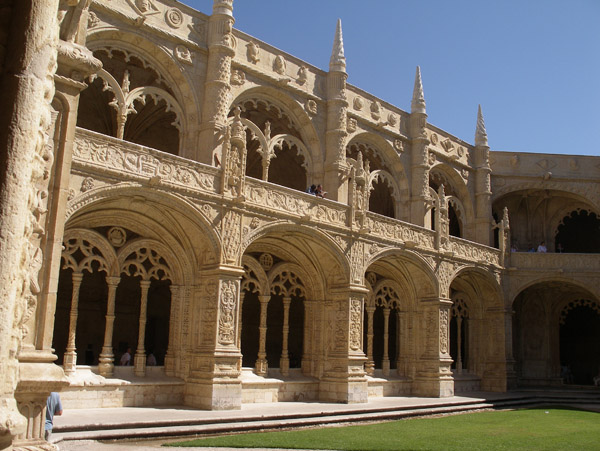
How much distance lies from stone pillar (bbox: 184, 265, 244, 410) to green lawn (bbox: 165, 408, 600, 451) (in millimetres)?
2444

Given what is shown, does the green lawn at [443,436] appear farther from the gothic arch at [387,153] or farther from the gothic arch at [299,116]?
the gothic arch at [387,153]

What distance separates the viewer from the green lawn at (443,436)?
1015 centimetres

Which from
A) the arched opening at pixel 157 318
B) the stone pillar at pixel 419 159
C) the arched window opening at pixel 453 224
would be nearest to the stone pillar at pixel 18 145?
the arched opening at pixel 157 318

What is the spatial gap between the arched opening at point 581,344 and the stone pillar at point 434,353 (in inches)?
370

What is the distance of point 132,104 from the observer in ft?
50.9

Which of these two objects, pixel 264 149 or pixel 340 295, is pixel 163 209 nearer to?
pixel 264 149

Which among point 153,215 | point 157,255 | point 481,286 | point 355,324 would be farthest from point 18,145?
point 481,286

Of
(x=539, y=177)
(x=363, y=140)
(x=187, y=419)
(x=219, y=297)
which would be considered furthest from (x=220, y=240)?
(x=539, y=177)

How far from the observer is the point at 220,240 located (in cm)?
1460

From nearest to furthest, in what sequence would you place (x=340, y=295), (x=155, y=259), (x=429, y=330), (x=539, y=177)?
(x=155, y=259) < (x=340, y=295) < (x=429, y=330) < (x=539, y=177)

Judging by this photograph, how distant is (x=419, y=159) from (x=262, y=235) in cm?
935

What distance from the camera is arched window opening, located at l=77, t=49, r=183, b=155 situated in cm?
1538

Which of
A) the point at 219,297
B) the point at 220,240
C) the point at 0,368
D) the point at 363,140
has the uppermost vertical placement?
the point at 363,140

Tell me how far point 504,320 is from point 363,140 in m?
8.77
